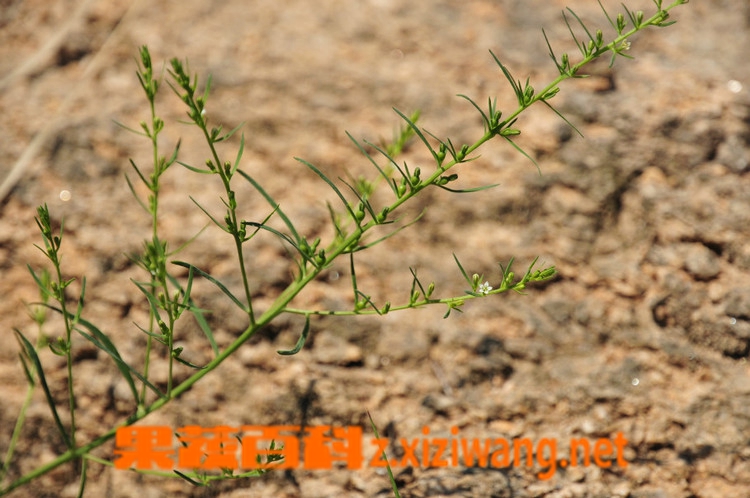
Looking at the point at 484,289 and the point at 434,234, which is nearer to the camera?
the point at 484,289

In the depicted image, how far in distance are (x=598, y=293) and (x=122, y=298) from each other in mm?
1494

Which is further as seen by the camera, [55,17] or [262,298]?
[55,17]

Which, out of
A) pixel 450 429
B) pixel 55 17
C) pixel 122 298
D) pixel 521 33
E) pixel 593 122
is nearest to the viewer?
pixel 450 429

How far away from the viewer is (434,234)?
2219 millimetres

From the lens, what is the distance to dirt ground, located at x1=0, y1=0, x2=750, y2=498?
1906 millimetres

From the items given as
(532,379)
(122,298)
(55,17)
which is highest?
(55,17)

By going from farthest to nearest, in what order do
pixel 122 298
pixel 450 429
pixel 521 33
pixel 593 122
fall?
pixel 521 33
pixel 593 122
pixel 122 298
pixel 450 429

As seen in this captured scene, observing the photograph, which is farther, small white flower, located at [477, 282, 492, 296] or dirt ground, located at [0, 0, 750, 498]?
dirt ground, located at [0, 0, 750, 498]

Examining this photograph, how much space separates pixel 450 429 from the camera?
6.26ft

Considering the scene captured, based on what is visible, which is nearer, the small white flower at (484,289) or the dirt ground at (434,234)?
the small white flower at (484,289)

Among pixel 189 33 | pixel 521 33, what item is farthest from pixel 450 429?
pixel 189 33

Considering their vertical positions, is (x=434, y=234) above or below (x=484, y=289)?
above

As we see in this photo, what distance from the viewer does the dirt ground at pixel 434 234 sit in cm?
191

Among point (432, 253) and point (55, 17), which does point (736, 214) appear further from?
point (55, 17)
